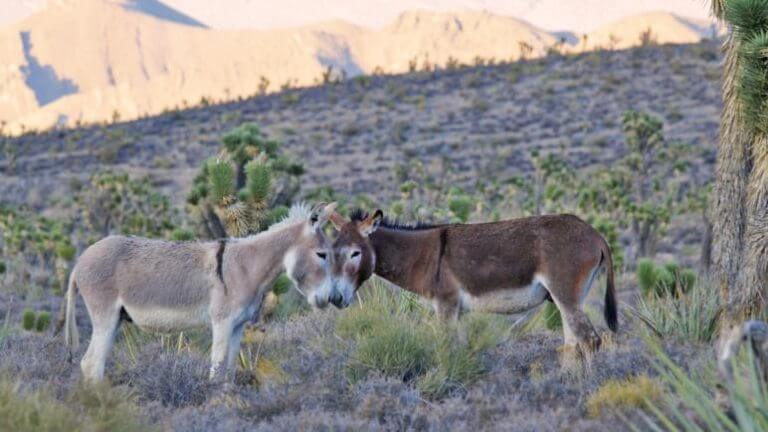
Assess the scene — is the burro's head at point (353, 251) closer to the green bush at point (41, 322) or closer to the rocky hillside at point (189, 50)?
the green bush at point (41, 322)

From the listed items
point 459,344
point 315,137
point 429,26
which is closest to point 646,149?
point 315,137

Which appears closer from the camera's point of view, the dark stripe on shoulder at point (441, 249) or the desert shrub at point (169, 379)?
the desert shrub at point (169, 379)

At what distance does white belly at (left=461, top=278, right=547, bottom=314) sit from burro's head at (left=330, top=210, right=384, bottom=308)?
1.04 meters

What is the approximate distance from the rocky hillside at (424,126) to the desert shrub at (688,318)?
25.9m

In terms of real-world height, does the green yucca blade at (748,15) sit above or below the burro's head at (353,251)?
above

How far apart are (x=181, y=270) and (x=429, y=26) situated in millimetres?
160365

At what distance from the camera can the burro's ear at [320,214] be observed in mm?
8969

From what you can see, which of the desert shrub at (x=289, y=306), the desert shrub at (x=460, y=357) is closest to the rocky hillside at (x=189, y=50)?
the desert shrub at (x=289, y=306)

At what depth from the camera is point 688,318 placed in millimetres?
10820

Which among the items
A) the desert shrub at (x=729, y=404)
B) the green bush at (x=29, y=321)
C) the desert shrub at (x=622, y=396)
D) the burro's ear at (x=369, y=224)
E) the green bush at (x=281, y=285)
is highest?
the desert shrub at (x=729, y=404)

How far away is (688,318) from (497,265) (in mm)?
2997

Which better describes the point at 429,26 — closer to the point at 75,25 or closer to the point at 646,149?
the point at 75,25

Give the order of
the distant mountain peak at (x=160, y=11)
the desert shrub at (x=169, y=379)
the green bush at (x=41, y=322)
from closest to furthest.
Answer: the desert shrub at (x=169, y=379), the green bush at (x=41, y=322), the distant mountain peak at (x=160, y=11)

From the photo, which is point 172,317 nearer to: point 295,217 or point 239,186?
point 295,217
